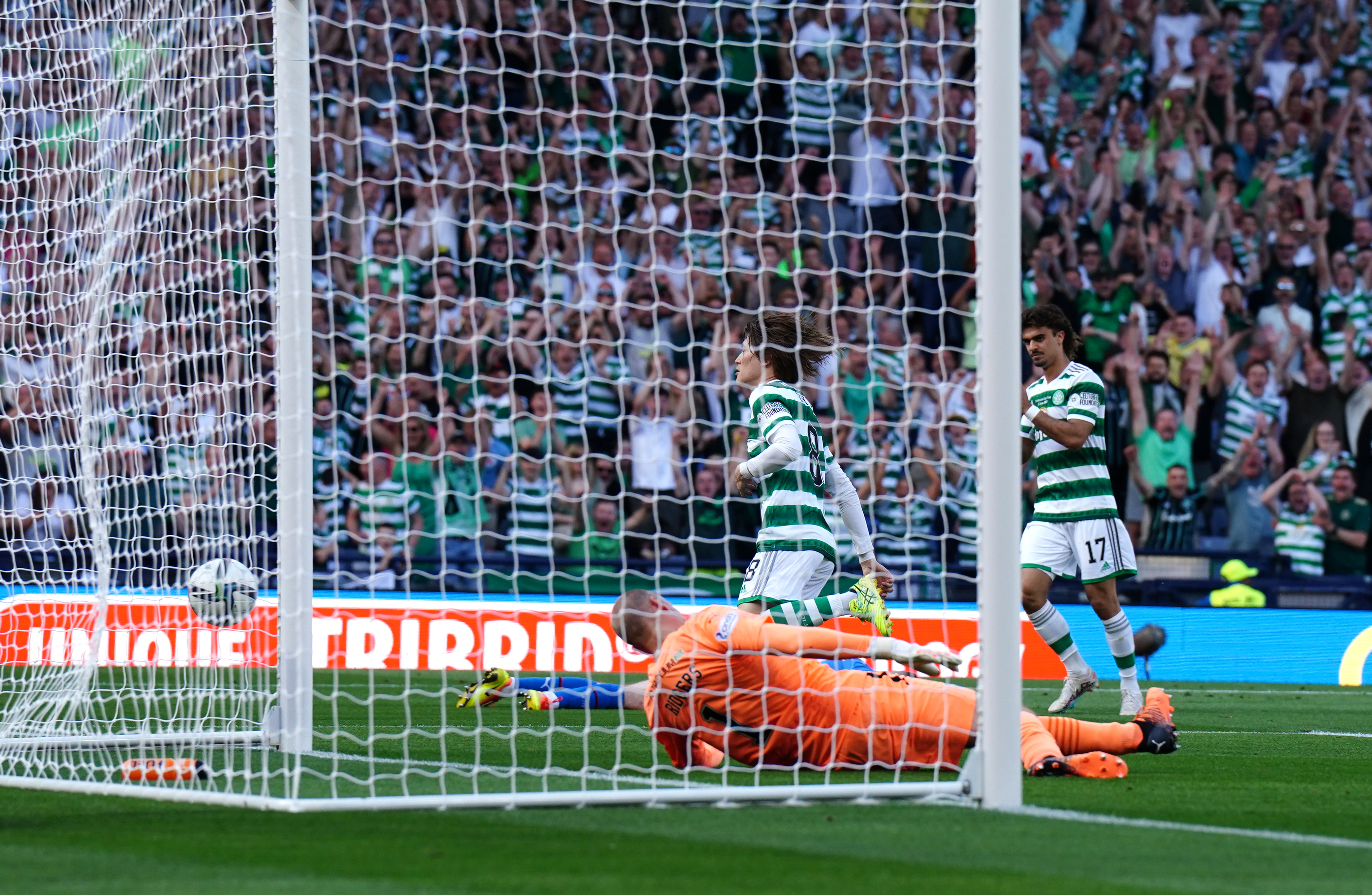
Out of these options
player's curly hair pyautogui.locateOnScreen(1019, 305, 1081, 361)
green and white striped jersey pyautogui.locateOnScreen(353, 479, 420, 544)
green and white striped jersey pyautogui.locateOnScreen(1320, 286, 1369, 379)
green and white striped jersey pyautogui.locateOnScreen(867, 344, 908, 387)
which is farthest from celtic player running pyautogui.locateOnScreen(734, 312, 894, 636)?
green and white striped jersey pyautogui.locateOnScreen(1320, 286, 1369, 379)

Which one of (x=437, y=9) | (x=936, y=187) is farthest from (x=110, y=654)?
(x=936, y=187)

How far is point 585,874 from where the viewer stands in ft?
13.2

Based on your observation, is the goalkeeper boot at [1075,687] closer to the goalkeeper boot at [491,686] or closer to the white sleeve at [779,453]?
the white sleeve at [779,453]

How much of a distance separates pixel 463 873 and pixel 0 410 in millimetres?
4391

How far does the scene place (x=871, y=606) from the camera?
7.49 m

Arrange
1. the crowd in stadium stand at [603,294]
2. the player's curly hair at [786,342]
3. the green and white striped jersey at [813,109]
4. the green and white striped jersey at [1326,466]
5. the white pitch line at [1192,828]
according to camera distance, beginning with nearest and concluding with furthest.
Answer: the white pitch line at [1192,828]
the player's curly hair at [786,342]
the crowd in stadium stand at [603,294]
the green and white striped jersey at [813,109]
the green and white striped jersey at [1326,466]

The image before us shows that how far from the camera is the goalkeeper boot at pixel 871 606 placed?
742cm

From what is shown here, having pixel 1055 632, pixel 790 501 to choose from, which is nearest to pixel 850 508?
pixel 790 501

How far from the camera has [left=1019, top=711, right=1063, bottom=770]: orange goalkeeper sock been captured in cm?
626

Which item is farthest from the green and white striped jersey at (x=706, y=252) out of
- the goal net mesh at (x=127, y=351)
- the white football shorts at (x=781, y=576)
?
the goal net mesh at (x=127, y=351)

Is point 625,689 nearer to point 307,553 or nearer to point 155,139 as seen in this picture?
point 307,553

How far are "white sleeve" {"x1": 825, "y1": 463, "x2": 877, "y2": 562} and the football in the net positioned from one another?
8.42 ft

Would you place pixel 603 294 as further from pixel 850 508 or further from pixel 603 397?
pixel 850 508

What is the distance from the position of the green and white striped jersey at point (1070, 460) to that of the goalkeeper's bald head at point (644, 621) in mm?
2878
